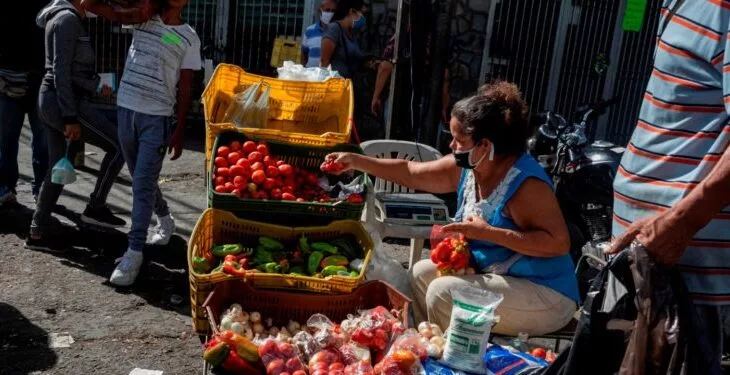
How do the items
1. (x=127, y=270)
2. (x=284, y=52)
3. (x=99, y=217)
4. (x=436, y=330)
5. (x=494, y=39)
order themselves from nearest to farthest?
(x=436, y=330), (x=127, y=270), (x=99, y=217), (x=284, y=52), (x=494, y=39)

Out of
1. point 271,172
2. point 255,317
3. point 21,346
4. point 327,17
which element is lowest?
point 21,346

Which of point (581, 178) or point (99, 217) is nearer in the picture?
point (581, 178)

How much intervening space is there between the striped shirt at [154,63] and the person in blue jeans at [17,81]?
1.33 meters

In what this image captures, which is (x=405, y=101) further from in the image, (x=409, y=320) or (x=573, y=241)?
(x=409, y=320)

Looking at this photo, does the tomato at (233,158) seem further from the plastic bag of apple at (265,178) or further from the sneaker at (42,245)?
the sneaker at (42,245)

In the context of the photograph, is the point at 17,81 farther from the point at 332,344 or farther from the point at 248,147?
the point at 332,344

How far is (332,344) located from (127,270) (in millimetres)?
2211

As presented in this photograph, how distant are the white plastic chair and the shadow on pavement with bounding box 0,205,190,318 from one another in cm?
130

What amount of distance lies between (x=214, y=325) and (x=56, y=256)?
2686 millimetres

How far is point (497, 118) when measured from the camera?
11.1 feet

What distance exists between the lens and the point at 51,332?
4273 millimetres

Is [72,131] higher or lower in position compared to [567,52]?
lower

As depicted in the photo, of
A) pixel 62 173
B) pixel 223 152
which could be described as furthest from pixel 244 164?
pixel 62 173

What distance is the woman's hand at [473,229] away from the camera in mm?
3377
